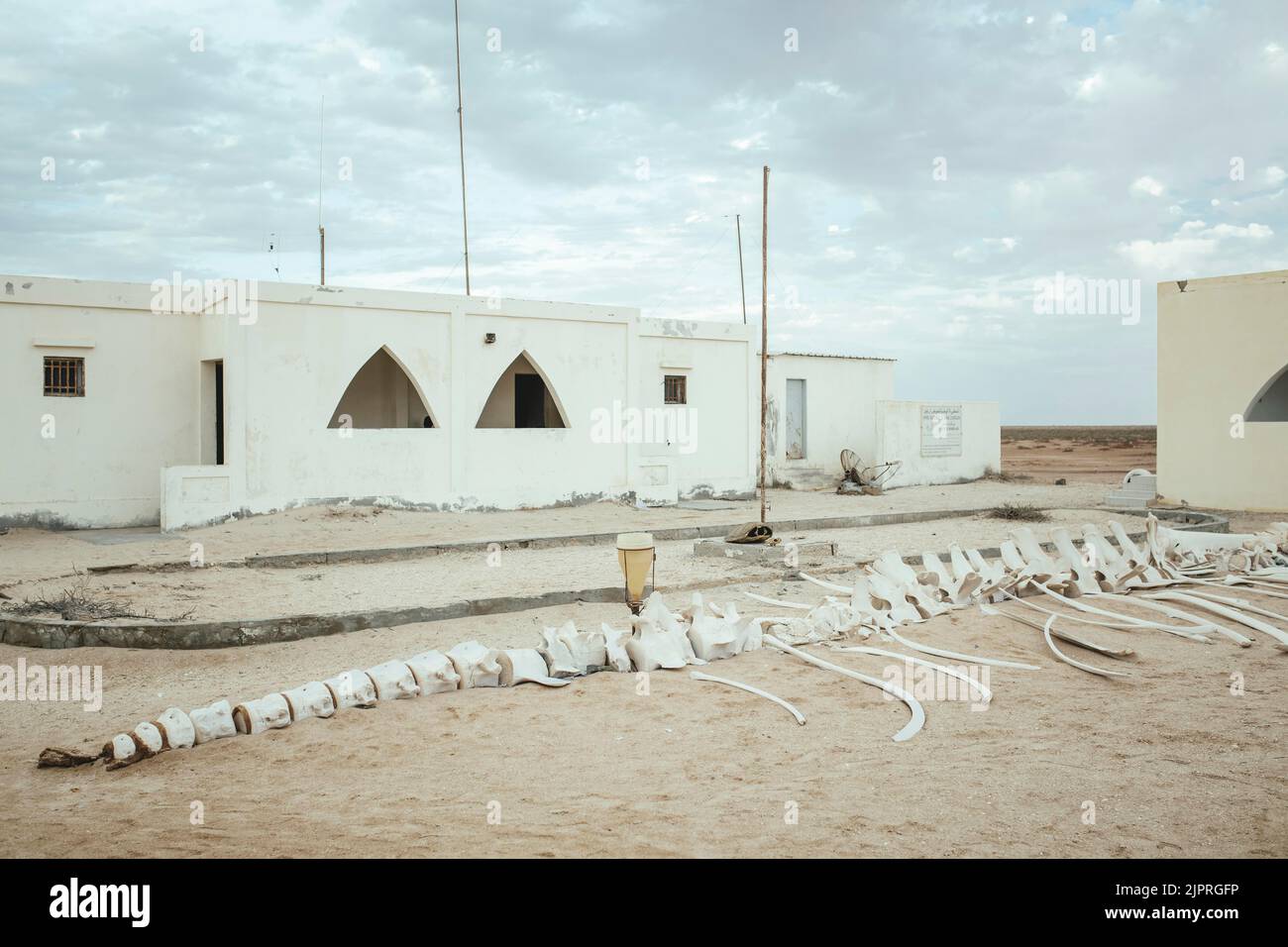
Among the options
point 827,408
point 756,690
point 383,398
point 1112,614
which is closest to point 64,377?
point 383,398

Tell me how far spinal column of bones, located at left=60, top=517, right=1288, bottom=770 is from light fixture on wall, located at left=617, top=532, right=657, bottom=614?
3.18 feet

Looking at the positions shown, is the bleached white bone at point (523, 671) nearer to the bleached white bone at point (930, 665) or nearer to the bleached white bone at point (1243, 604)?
the bleached white bone at point (930, 665)

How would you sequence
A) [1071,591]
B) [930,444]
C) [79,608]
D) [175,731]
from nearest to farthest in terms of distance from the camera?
[175,731] → [1071,591] → [79,608] → [930,444]

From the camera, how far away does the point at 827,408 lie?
2589 centimetres

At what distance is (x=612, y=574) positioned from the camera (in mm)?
10953

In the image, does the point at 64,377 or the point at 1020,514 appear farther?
the point at 1020,514

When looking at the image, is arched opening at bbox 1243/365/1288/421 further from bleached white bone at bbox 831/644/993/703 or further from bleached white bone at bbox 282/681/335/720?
bleached white bone at bbox 282/681/335/720

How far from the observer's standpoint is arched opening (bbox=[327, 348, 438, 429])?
1988 cm

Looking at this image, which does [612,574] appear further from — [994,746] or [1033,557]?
[994,746]

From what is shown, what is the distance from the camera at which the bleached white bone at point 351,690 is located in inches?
216

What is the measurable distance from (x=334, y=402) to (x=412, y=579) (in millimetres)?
6913

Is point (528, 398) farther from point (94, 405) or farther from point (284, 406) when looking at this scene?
point (94, 405)
